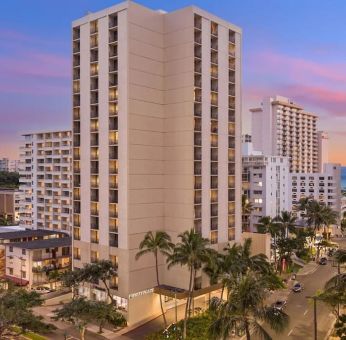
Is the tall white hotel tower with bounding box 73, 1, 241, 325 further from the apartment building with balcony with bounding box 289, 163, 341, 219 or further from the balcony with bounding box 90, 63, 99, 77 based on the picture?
the apartment building with balcony with bounding box 289, 163, 341, 219

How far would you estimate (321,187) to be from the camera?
184 m

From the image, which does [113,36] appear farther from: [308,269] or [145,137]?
[308,269]

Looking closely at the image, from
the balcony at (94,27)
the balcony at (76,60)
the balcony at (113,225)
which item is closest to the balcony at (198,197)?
the balcony at (113,225)

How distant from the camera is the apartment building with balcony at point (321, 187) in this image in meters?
181

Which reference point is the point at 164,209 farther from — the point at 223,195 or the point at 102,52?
the point at 102,52

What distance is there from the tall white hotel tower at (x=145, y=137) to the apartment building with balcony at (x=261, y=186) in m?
71.6

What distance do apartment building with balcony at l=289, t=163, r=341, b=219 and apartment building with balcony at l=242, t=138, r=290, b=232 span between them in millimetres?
26258

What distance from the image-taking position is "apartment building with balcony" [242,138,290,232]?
152000 millimetres

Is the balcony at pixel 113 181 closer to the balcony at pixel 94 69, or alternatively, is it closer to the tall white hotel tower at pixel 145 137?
the tall white hotel tower at pixel 145 137

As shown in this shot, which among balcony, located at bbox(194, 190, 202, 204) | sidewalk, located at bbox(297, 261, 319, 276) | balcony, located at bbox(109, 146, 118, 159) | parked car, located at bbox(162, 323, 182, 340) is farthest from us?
sidewalk, located at bbox(297, 261, 319, 276)

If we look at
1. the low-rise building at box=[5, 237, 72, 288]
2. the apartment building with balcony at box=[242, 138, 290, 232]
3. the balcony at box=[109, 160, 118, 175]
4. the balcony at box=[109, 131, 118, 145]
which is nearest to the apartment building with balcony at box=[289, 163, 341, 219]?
the apartment building with balcony at box=[242, 138, 290, 232]

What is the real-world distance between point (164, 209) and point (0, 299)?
3755 centimetres

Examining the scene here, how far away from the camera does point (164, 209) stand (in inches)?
3115

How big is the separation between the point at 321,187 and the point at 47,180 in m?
113
